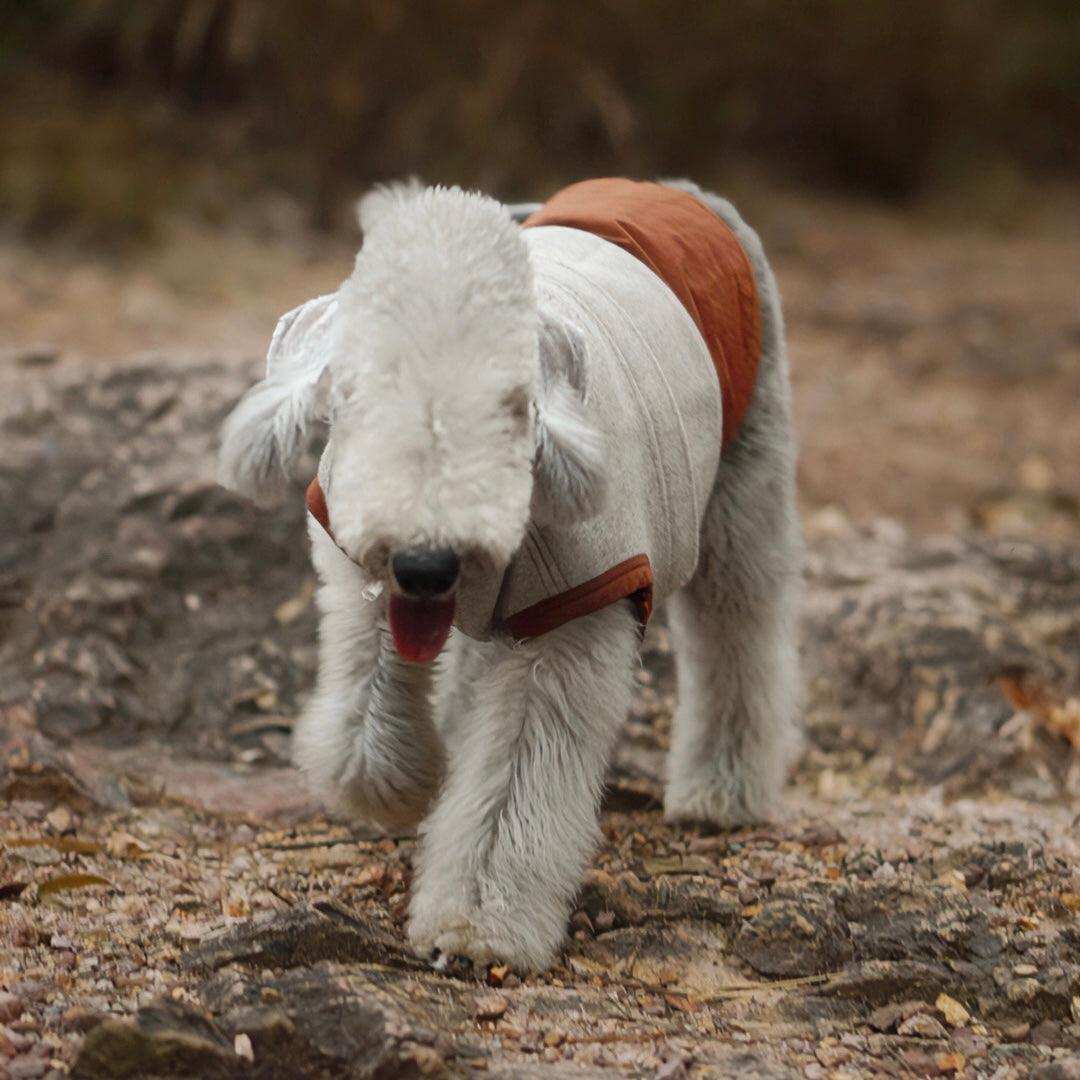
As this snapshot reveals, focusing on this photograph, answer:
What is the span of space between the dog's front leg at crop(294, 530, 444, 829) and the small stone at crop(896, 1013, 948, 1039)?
1.23m

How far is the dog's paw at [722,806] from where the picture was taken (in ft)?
16.1

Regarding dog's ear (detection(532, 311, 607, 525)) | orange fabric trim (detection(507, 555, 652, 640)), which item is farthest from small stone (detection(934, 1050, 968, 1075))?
dog's ear (detection(532, 311, 607, 525))

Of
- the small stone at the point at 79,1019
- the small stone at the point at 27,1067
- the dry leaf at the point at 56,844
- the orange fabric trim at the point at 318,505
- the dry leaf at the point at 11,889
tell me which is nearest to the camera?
the small stone at the point at 27,1067

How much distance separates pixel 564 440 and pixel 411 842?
5.35ft

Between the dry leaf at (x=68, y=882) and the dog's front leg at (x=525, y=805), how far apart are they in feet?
2.62

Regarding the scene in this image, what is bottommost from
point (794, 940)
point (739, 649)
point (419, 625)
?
point (794, 940)

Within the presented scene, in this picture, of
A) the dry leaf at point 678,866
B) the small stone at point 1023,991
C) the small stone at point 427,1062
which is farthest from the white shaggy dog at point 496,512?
the small stone at point 1023,991

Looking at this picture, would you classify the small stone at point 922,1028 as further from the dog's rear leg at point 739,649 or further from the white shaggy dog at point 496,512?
the dog's rear leg at point 739,649

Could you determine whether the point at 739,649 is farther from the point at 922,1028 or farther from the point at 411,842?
the point at 922,1028

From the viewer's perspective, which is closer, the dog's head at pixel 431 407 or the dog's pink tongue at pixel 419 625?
the dog's head at pixel 431 407

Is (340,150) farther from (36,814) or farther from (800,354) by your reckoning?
(36,814)

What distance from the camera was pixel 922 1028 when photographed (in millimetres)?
3611

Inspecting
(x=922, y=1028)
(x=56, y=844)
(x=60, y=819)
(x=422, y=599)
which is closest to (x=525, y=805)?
(x=422, y=599)

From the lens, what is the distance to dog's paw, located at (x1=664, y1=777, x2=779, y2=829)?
4.91 m
